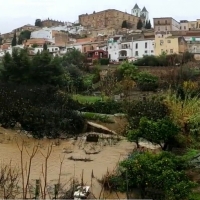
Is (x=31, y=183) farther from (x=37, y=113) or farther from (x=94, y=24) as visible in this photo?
(x=94, y=24)

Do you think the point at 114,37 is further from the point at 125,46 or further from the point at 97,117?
the point at 97,117

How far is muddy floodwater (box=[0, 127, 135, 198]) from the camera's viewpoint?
11.1m

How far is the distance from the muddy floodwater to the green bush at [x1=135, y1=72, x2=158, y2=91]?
1471cm

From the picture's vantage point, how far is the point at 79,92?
31.6m

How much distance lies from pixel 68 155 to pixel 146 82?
59.5 ft

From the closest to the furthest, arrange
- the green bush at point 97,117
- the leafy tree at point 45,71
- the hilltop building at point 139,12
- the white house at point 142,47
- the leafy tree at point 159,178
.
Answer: the leafy tree at point 159,178 → the green bush at point 97,117 → the leafy tree at point 45,71 → the white house at point 142,47 → the hilltop building at point 139,12

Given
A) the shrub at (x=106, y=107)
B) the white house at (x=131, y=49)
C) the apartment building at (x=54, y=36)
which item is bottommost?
the shrub at (x=106, y=107)

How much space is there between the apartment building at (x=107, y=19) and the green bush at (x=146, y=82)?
51.8 metres

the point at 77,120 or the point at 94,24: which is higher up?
the point at 94,24

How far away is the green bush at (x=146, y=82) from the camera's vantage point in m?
30.6

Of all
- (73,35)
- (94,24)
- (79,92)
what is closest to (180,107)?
(79,92)

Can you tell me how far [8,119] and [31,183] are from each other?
25.7ft

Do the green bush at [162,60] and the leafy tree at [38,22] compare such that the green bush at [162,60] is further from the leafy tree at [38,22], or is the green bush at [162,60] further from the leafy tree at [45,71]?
the leafy tree at [38,22]

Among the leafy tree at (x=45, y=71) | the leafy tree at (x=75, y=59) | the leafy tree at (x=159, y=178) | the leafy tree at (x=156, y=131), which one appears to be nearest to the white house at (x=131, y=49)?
the leafy tree at (x=75, y=59)
